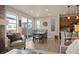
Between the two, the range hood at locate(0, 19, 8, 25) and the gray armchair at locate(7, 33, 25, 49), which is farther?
the gray armchair at locate(7, 33, 25, 49)

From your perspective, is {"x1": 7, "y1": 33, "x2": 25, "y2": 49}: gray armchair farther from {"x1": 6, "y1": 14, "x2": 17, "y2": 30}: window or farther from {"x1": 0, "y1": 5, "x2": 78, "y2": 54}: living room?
{"x1": 6, "y1": 14, "x2": 17, "y2": 30}: window

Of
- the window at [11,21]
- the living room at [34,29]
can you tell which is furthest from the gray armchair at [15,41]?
the window at [11,21]

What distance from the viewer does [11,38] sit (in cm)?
182

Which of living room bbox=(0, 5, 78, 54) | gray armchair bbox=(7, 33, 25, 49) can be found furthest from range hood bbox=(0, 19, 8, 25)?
gray armchair bbox=(7, 33, 25, 49)

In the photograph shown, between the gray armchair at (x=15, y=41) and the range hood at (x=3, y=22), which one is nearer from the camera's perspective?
the range hood at (x=3, y=22)

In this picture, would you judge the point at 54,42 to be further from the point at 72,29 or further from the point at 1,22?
the point at 1,22

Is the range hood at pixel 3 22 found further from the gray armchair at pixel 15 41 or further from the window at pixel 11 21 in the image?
the gray armchair at pixel 15 41

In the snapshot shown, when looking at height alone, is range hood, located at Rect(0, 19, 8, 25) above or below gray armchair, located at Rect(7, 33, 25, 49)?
above

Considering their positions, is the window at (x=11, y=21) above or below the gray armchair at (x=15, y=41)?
above

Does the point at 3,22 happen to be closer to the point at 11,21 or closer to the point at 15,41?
the point at 11,21

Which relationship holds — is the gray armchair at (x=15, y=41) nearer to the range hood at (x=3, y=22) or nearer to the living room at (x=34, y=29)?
the living room at (x=34, y=29)
